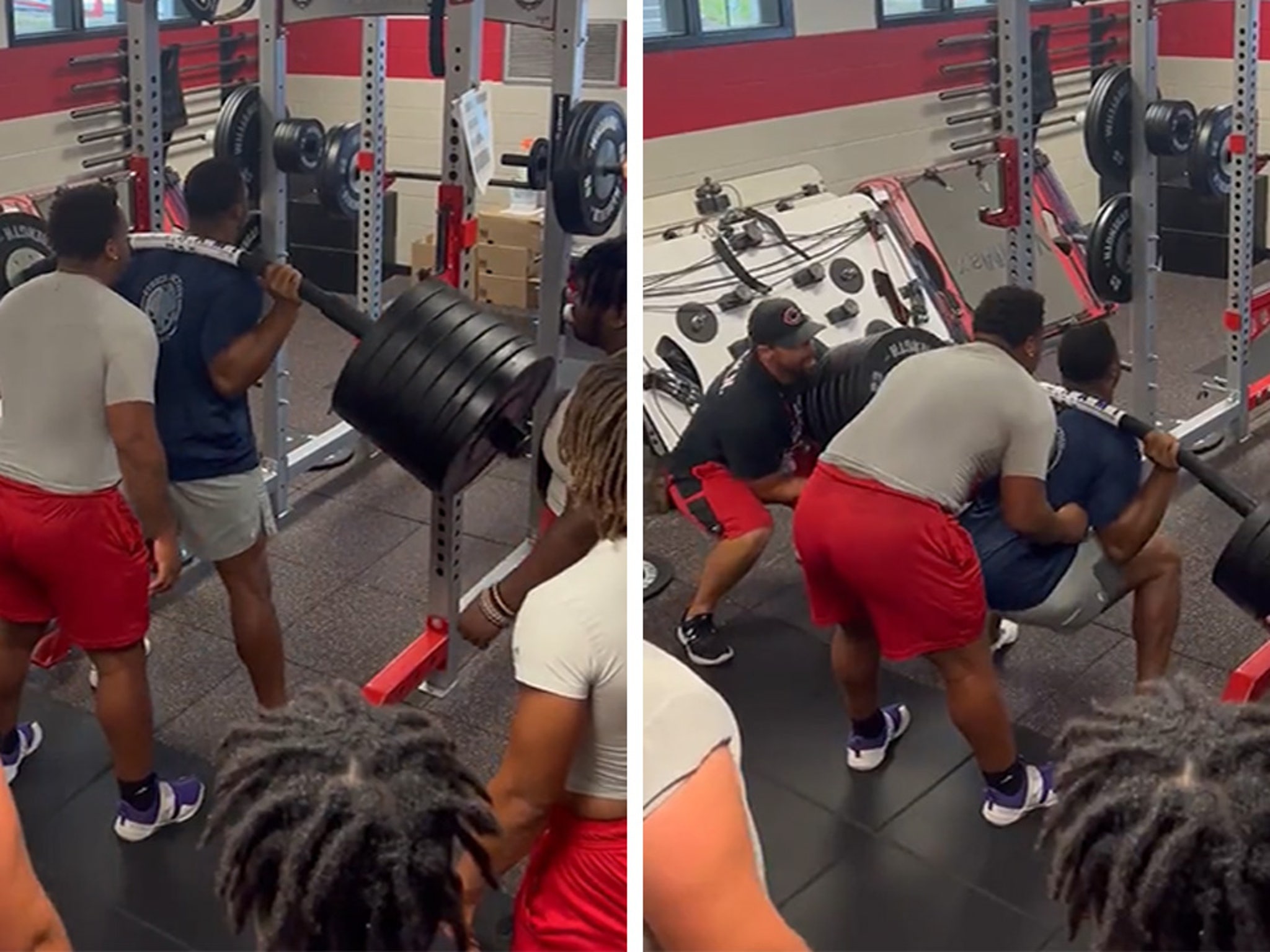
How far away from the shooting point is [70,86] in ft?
6.70

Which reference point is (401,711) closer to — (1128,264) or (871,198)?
(1128,264)

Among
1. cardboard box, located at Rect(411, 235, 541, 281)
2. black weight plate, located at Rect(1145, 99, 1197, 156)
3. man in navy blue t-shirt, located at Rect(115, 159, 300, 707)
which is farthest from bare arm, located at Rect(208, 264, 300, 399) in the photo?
black weight plate, located at Rect(1145, 99, 1197, 156)

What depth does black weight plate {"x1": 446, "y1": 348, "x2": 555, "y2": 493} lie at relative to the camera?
1.82 m

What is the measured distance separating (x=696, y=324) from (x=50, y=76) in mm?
1106

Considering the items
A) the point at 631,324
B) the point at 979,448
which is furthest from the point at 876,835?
the point at 631,324

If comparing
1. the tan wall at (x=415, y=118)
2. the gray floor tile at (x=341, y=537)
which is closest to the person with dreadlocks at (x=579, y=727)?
the gray floor tile at (x=341, y=537)

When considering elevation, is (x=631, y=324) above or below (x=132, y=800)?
above

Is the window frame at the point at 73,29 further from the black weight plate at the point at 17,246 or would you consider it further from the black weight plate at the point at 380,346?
the black weight plate at the point at 380,346

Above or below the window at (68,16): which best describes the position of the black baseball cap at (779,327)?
below

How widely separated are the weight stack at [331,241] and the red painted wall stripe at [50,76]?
92cm

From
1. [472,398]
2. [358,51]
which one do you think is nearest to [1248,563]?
[472,398]

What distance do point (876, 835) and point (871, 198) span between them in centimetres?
237

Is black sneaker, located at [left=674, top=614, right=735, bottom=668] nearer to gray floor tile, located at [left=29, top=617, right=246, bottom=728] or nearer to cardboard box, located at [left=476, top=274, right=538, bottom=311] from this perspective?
cardboard box, located at [left=476, top=274, right=538, bottom=311]

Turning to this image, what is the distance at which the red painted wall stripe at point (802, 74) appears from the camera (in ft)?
5.70
